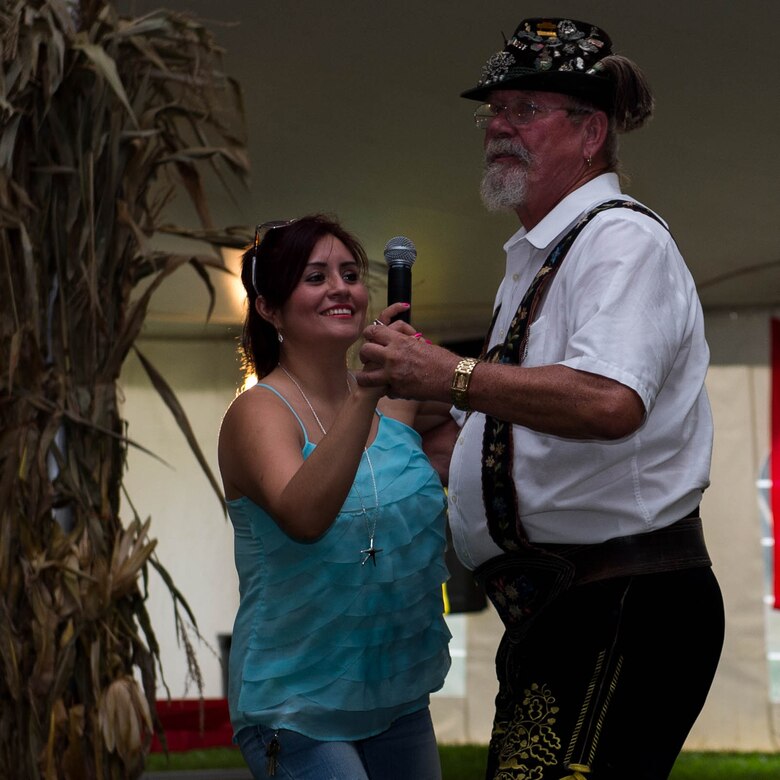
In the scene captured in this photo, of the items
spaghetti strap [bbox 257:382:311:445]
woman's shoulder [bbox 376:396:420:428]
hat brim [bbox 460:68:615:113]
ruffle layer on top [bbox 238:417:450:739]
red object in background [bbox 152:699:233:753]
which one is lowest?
red object in background [bbox 152:699:233:753]

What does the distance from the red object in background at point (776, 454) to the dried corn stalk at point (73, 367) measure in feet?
16.3

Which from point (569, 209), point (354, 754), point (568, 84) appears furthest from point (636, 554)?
point (568, 84)

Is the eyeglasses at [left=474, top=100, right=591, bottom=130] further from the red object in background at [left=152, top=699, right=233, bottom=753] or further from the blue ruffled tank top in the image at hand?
the red object in background at [left=152, top=699, right=233, bottom=753]

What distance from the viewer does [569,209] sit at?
193 cm

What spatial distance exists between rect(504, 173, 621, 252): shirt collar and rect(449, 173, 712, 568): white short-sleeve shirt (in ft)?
0.44

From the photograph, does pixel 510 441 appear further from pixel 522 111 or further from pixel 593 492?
pixel 522 111

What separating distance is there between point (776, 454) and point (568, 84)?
531 cm

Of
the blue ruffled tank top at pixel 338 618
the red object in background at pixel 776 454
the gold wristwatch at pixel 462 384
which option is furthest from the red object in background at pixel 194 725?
the gold wristwatch at pixel 462 384

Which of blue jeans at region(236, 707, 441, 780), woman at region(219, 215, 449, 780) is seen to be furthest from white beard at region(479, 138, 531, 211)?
blue jeans at region(236, 707, 441, 780)

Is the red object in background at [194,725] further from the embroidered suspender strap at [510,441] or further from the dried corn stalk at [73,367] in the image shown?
the embroidered suspender strap at [510,441]

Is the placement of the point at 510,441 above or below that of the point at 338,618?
above

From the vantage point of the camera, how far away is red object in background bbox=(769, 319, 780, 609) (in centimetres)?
683

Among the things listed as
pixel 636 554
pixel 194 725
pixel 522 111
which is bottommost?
pixel 194 725

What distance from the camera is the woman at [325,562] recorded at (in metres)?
2.03
